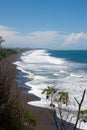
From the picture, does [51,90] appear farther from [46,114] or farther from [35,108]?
[35,108]

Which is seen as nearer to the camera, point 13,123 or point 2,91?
point 13,123

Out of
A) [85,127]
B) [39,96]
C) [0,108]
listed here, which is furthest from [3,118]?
[39,96]

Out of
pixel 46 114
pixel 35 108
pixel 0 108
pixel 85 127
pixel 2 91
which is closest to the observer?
pixel 0 108

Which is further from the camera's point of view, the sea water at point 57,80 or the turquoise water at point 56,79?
the turquoise water at point 56,79

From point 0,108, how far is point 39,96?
14999mm

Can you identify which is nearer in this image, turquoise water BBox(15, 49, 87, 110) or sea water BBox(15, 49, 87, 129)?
sea water BBox(15, 49, 87, 129)

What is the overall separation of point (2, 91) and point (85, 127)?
7323 mm

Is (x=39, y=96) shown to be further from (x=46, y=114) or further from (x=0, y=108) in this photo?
(x=0, y=108)

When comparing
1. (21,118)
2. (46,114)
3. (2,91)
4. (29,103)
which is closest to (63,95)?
(21,118)

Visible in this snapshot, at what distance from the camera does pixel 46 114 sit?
56.9ft

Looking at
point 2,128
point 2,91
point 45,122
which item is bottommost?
point 45,122

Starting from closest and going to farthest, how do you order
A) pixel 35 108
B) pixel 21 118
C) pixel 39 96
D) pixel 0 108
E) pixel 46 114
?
pixel 21 118
pixel 0 108
pixel 46 114
pixel 35 108
pixel 39 96

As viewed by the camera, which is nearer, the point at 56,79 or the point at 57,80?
the point at 57,80

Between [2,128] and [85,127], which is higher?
[2,128]
